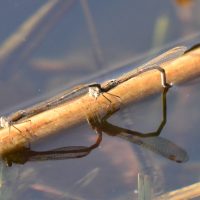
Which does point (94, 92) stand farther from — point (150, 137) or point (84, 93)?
point (150, 137)

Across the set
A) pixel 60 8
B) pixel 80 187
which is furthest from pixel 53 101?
pixel 60 8

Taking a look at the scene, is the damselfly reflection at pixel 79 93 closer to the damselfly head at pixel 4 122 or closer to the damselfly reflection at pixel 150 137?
the damselfly head at pixel 4 122

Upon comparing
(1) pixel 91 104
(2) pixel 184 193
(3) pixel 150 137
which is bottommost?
(2) pixel 184 193

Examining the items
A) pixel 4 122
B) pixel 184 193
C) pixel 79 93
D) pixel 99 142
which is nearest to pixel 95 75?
pixel 79 93

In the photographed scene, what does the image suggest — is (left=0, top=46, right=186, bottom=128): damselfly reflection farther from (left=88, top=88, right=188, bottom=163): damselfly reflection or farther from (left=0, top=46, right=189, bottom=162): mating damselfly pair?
(left=88, top=88, right=188, bottom=163): damselfly reflection

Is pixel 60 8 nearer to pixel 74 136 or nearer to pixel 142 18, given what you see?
pixel 142 18

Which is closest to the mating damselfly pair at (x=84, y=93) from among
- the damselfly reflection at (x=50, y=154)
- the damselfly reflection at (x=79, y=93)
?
the damselfly reflection at (x=79, y=93)
